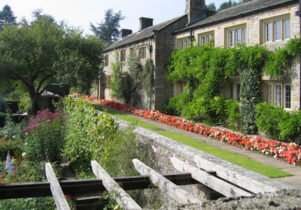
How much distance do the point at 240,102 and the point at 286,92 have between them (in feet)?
7.93

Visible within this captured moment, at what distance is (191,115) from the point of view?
1712cm

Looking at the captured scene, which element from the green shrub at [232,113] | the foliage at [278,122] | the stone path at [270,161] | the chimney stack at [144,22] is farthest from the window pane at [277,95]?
the chimney stack at [144,22]

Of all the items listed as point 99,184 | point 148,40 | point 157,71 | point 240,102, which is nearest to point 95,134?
point 99,184

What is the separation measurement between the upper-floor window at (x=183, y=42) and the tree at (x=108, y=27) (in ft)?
141

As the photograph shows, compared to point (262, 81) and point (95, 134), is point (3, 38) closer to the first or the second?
point (95, 134)

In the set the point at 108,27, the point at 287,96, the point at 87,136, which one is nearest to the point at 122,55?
the point at 287,96

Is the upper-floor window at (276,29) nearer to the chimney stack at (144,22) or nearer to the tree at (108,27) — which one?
the chimney stack at (144,22)

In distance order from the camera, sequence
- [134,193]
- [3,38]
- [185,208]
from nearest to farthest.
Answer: [185,208] → [134,193] → [3,38]

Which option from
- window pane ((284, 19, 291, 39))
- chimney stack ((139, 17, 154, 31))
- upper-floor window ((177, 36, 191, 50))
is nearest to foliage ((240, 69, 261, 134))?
window pane ((284, 19, 291, 39))

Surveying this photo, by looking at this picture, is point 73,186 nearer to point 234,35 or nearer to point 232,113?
point 232,113

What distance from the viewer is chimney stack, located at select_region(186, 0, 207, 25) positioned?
20123mm

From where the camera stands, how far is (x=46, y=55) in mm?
21141

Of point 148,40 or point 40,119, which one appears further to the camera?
point 148,40

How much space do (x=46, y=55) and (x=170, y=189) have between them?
19.6 metres
